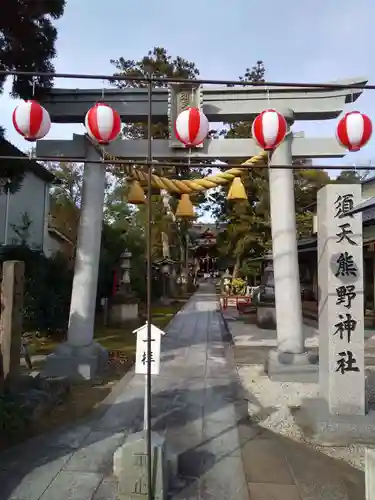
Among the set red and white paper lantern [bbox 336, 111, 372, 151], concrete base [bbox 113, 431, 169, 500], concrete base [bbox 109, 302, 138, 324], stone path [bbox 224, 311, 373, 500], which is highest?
red and white paper lantern [bbox 336, 111, 372, 151]

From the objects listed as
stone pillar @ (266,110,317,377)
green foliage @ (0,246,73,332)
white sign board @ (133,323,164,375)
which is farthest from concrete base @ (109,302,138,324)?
white sign board @ (133,323,164,375)

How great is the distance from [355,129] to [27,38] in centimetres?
639

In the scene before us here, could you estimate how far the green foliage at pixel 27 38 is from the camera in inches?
283

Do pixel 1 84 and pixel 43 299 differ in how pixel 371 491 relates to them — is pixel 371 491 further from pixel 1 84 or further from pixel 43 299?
pixel 43 299

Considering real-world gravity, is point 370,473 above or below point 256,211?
below

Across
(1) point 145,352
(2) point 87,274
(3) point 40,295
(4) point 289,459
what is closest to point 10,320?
(1) point 145,352

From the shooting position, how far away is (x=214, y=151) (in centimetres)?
796

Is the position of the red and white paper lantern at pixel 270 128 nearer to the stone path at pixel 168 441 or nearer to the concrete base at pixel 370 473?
the concrete base at pixel 370 473

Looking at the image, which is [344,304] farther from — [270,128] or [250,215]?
[250,215]

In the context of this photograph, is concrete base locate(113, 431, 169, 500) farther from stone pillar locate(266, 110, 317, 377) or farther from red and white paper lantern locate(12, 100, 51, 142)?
stone pillar locate(266, 110, 317, 377)

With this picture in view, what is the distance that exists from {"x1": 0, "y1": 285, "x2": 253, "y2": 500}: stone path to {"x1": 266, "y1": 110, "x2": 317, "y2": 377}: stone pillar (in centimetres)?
129

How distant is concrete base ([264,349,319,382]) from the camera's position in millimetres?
7547

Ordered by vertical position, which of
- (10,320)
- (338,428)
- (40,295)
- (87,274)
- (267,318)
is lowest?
(338,428)

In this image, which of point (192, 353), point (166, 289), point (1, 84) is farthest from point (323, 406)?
point (166, 289)
